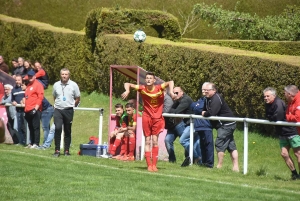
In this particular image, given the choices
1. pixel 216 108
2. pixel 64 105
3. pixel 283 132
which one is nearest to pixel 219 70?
pixel 64 105

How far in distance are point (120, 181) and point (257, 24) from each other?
2411cm

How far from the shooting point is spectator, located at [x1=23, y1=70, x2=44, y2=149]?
21984 mm

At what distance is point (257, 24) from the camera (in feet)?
126

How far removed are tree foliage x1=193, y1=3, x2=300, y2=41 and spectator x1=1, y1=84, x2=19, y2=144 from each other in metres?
15.9

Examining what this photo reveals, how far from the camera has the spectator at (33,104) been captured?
22.0m

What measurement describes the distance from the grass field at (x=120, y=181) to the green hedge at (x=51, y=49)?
46.4 ft

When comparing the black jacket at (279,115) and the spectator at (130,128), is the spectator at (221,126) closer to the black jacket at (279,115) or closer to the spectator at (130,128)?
the black jacket at (279,115)

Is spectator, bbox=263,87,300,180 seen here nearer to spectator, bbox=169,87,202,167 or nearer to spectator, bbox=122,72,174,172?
spectator, bbox=122,72,174,172

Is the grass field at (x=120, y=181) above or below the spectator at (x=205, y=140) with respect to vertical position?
below

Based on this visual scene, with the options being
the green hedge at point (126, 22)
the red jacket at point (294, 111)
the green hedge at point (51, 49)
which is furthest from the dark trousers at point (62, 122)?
the green hedge at point (51, 49)

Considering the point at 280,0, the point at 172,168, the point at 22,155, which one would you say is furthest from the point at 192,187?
the point at 280,0

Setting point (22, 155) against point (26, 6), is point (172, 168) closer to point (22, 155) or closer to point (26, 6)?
point (22, 155)

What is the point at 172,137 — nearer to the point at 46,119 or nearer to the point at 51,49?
the point at 46,119

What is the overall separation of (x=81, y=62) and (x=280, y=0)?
1637 cm
